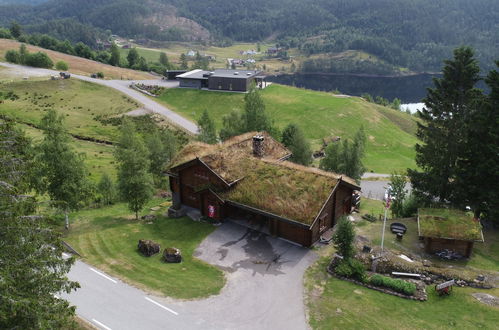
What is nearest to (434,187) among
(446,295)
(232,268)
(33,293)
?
(446,295)

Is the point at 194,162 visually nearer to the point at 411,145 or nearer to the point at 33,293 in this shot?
the point at 33,293

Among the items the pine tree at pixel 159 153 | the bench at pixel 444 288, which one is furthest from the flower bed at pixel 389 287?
the pine tree at pixel 159 153

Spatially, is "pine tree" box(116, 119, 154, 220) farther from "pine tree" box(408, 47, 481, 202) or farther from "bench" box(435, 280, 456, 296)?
"pine tree" box(408, 47, 481, 202)

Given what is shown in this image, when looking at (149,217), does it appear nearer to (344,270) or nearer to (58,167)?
(58,167)

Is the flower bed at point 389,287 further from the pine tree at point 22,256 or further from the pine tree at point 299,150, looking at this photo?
the pine tree at point 299,150

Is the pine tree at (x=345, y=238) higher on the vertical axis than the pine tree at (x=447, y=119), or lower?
lower

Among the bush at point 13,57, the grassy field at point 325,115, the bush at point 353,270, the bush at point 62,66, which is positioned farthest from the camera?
the bush at point 13,57

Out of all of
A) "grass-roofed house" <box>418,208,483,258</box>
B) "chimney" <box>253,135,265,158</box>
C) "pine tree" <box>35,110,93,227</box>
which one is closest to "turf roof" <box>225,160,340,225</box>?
"chimney" <box>253,135,265,158</box>
